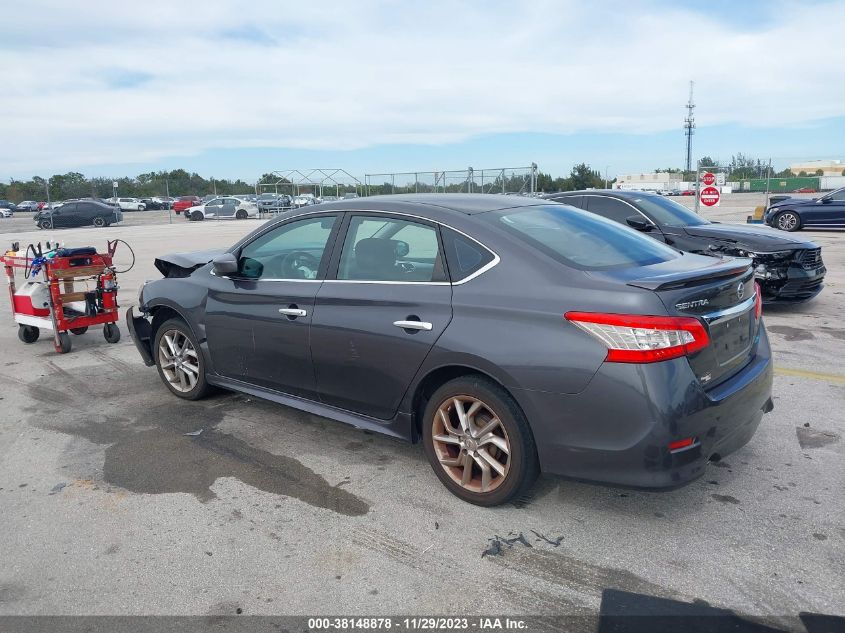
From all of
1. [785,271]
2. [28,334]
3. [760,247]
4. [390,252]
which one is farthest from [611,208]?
[28,334]

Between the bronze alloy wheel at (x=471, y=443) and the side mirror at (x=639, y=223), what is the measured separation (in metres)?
5.91

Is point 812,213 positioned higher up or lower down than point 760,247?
lower down

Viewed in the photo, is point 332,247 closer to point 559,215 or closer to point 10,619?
point 559,215

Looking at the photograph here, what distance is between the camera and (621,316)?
3.12 meters

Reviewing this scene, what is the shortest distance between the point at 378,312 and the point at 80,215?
4049 cm

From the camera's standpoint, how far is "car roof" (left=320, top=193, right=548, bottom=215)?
13.5ft

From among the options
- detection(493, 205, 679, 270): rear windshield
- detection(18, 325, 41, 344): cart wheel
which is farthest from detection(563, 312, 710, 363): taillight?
detection(18, 325, 41, 344): cart wheel

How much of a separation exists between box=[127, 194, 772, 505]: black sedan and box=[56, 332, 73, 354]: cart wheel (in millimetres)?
3309

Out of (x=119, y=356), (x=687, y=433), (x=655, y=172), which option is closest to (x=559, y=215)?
(x=687, y=433)

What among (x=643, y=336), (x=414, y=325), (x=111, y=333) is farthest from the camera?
(x=111, y=333)

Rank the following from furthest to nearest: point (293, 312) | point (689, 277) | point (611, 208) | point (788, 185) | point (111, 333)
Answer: point (788, 185) < point (611, 208) < point (111, 333) < point (293, 312) < point (689, 277)

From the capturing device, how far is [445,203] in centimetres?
417

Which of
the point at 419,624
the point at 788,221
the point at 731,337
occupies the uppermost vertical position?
the point at 731,337

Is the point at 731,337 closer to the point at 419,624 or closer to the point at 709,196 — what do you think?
the point at 419,624
